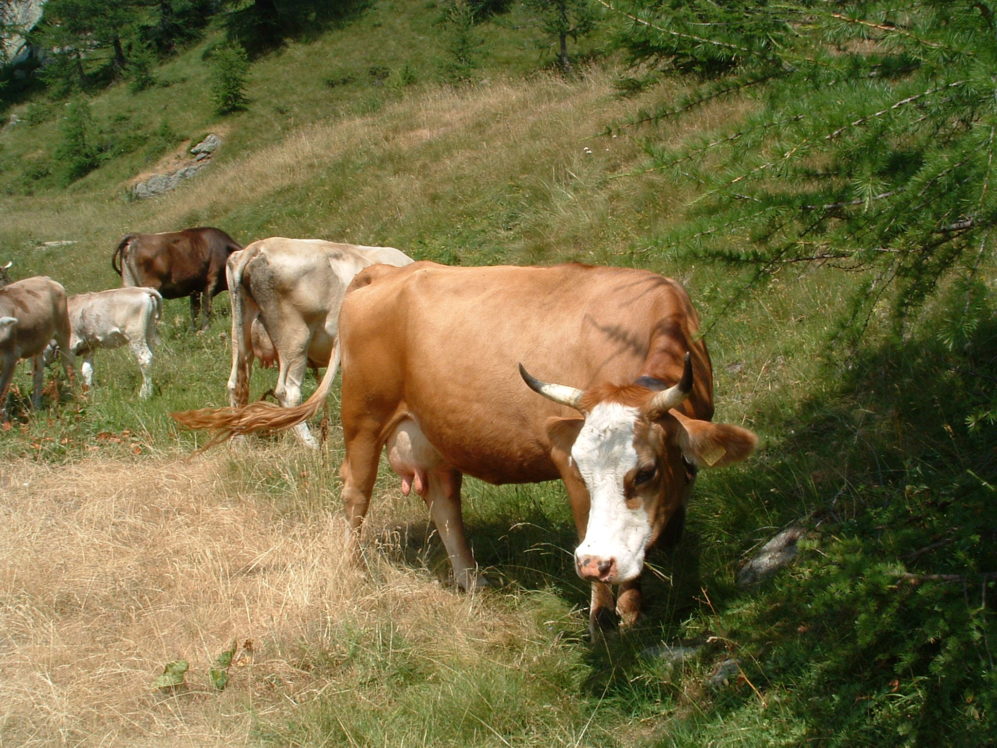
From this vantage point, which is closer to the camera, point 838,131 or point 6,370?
point 838,131

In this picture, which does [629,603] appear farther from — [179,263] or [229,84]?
[229,84]

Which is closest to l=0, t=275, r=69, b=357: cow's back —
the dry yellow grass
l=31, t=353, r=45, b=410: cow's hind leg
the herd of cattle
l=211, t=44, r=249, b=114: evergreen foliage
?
l=31, t=353, r=45, b=410: cow's hind leg

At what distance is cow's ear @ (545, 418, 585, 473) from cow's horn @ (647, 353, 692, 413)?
386 mm

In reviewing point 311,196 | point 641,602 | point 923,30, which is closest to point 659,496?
point 641,602

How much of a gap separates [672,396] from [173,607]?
326cm

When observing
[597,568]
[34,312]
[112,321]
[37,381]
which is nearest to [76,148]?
[112,321]

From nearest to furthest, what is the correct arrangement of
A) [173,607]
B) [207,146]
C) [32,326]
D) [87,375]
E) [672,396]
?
1. [672,396]
2. [173,607]
3. [32,326]
4. [87,375]
5. [207,146]

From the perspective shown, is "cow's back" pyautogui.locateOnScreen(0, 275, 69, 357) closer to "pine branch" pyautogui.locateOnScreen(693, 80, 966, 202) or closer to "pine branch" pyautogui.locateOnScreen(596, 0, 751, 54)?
"pine branch" pyautogui.locateOnScreen(596, 0, 751, 54)

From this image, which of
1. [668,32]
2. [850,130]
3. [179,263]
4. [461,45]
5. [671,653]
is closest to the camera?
[850,130]

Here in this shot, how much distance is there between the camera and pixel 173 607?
551cm

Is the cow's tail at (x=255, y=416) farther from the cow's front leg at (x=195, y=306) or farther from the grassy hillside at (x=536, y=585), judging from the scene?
the cow's front leg at (x=195, y=306)

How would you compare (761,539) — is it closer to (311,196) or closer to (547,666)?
(547,666)

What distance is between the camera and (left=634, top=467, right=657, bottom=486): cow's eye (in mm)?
4027

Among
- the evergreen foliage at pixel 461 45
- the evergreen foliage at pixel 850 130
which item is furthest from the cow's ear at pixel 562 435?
the evergreen foliage at pixel 461 45
